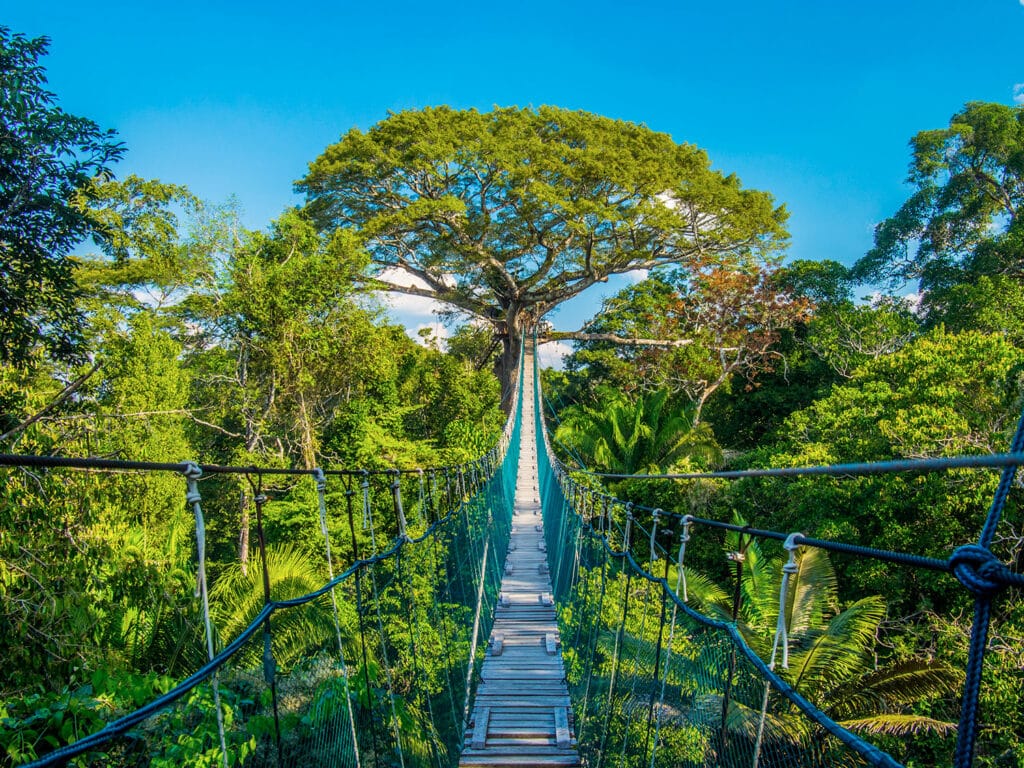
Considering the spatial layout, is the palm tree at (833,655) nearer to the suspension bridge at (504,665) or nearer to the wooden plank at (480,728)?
the suspension bridge at (504,665)

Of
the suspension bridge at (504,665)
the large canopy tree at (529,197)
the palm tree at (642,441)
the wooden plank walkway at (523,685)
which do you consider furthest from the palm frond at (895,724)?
the large canopy tree at (529,197)

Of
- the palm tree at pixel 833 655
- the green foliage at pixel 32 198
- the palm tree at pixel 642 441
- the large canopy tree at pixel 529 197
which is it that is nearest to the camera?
the green foliage at pixel 32 198

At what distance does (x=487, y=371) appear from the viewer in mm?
11742

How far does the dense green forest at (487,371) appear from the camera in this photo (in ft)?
8.91

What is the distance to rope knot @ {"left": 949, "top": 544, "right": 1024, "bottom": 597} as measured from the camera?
482 millimetres

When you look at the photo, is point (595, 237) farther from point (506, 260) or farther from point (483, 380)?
point (483, 380)

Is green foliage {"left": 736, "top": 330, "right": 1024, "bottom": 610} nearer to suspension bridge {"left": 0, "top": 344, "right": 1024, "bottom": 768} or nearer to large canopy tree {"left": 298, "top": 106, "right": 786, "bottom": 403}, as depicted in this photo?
suspension bridge {"left": 0, "top": 344, "right": 1024, "bottom": 768}

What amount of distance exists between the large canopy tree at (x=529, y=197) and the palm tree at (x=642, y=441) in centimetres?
329

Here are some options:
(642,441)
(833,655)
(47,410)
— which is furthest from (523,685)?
(642,441)

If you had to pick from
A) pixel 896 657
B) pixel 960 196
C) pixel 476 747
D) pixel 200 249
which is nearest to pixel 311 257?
pixel 200 249

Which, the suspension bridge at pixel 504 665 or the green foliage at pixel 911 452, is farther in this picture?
the green foliage at pixel 911 452

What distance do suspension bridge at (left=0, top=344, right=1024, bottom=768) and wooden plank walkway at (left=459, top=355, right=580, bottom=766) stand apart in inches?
0.4

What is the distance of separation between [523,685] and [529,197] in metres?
8.68

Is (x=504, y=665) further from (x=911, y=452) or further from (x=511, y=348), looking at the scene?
(x=511, y=348)
